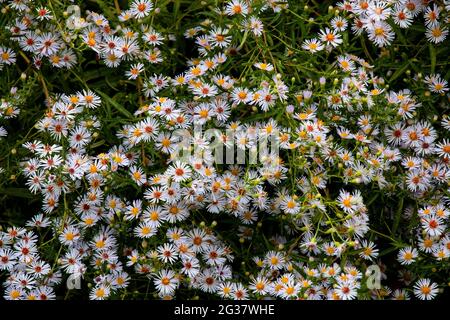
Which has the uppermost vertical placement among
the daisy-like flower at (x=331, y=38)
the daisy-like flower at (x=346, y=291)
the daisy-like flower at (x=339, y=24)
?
the daisy-like flower at (x=339, y=24)

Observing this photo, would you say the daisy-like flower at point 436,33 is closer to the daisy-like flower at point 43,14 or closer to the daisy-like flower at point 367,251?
the daisy-like flower at point 367,251

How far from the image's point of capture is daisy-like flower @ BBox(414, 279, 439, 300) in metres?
2.35

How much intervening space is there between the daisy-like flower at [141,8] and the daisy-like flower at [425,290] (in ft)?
3.78

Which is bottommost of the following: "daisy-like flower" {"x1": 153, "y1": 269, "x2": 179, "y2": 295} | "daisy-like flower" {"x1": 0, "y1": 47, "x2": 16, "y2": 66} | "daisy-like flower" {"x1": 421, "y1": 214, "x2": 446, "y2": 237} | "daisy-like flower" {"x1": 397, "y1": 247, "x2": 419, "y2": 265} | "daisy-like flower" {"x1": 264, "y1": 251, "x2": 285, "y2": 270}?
"daisy-like flower" {"x1": 153, "y1": 269, "x2": 179, "y2": 295}

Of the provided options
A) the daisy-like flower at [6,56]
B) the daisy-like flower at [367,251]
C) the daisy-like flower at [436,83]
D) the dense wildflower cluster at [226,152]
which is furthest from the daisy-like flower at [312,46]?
the daisy-like flower at [6,56]

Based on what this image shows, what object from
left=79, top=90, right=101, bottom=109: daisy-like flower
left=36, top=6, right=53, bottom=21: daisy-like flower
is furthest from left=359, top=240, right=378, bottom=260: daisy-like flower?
left=36, top=6, right=53, bottom=21: daisy-like flower

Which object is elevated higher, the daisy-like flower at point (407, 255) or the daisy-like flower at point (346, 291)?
the daisy-like flower at point (407, 255)

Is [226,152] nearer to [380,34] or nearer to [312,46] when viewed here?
[312,46]

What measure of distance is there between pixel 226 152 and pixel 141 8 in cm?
53

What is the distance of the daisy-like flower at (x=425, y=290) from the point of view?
2350mm

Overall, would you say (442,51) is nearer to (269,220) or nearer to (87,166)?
(269,220)

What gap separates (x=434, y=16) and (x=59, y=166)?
1.25 m

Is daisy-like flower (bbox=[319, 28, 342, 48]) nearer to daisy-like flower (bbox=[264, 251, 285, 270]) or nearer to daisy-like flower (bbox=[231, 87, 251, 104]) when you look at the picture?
daisy-like flower (bbox=[231, 87, 251, 104])
